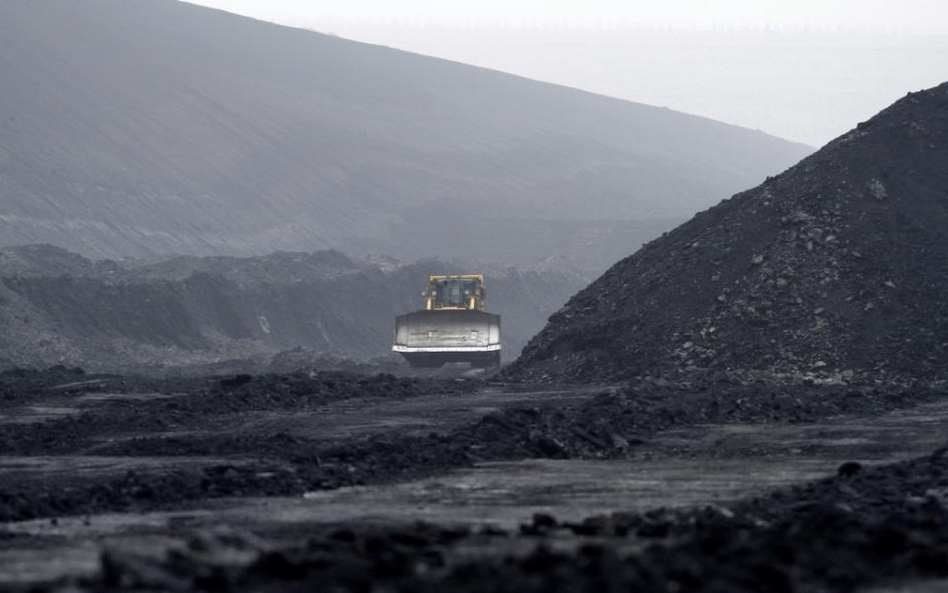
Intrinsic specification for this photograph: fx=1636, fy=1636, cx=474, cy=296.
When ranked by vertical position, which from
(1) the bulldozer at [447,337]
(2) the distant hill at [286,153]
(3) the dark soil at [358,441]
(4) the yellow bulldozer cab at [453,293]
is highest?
(2) the distant hill at [286,153]

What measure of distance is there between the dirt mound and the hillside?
12578mm

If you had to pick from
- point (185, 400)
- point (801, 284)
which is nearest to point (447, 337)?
point (801, 284)

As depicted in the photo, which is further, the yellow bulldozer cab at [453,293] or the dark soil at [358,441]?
the yellow bulldozer cab at [453,293]

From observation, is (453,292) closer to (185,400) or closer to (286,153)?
(185,400)

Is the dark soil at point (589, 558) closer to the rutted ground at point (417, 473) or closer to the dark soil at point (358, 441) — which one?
the rutted ground at point (417, 473)

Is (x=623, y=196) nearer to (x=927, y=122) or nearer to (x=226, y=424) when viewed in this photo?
(x=927, y=122)

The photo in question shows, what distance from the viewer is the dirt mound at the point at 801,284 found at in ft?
79.7

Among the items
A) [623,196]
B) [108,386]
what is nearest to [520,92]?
[623,196]

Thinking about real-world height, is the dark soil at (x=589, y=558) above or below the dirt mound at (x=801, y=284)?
below

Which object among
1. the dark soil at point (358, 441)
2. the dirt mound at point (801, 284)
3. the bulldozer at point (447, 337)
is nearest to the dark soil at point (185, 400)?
the dark soil at point (358, 441)

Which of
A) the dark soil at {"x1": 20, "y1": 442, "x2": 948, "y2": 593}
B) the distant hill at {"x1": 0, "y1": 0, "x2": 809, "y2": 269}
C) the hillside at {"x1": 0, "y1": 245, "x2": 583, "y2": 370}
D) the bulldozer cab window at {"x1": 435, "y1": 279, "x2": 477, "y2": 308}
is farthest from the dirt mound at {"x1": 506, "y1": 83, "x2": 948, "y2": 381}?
the distant hill at {"x1": 0, "y1": 0, "x2": 809, "y2": 269}

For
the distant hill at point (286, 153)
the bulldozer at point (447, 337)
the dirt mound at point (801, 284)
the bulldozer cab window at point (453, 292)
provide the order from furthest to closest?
the distant hill at point (286, 153) < the bulldozer cab window at point (453, 292) < the bulldozer at point (447, 337) < the dirt mound at point (801, 284)

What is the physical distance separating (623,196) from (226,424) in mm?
77763

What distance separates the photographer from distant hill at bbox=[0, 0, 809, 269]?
2660 inches
